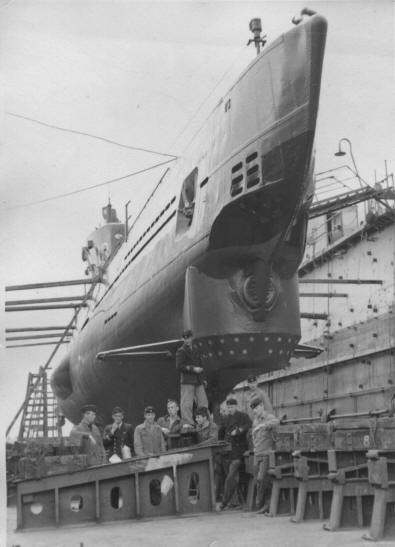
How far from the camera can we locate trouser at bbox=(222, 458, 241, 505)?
8.45 metres

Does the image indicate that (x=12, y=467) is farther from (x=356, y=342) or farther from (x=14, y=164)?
(x=356, y=342)

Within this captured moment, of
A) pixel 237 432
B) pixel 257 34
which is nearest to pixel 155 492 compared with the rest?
pixel 237 432

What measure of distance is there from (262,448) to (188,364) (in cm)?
245

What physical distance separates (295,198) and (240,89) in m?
1.80

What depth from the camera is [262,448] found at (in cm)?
820

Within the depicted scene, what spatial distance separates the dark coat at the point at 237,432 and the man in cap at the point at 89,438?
1.62 metres

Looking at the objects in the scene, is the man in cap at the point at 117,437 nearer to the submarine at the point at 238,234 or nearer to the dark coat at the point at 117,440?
the dark coat at the point at 117,440

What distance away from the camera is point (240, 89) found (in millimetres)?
9852

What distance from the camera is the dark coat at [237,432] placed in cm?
873

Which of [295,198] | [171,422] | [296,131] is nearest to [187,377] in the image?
[171,422]

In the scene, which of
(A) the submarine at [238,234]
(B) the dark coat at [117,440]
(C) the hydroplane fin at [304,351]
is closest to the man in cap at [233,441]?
(A) the submarine at [238,234]

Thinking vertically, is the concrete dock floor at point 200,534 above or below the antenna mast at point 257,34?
below

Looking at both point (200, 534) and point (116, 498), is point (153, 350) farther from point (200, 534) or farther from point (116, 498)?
point (200, 534)

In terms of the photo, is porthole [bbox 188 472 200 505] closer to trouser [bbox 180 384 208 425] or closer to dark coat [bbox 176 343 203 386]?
trouser [bbox 180 384 208 425]
